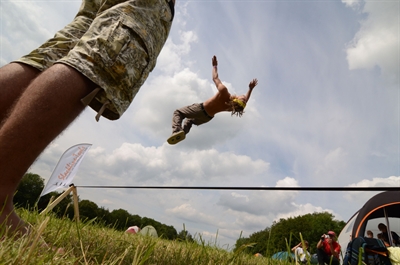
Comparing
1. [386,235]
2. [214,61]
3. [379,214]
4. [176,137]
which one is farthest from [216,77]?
[379,214]

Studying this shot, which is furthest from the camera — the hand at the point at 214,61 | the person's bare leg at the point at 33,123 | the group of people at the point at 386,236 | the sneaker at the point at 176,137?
the group of people at the point at 386,236

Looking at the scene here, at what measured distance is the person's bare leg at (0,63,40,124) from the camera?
106 cm

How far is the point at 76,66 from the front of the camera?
0.97m

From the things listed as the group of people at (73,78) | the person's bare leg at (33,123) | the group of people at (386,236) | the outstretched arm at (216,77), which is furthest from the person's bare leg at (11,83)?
the group of people at (386,236)

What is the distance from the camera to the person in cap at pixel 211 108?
4160 millimetres

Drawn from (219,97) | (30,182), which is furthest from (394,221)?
(30,182)

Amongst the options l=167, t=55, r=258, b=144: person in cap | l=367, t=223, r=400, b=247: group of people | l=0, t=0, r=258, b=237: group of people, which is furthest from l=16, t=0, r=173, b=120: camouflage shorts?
l=367, t=223, r=400, b=247: group of people

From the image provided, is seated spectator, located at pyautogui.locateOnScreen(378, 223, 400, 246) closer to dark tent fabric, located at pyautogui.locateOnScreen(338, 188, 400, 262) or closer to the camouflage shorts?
dark tent fabric, located at pyautogui.locateOnScreen(338, 188, 400, 262)

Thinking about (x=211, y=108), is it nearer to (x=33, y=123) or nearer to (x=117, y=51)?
(x=117, y=51)

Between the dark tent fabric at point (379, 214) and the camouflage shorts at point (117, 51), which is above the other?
the dark tent fabric at point (379, 214)

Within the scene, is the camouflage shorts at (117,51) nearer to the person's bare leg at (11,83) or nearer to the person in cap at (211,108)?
the person's bare leg at (11,83)

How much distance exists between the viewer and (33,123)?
2.79ft

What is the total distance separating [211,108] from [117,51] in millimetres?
3505

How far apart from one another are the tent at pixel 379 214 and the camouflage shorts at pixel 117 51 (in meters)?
9.13
